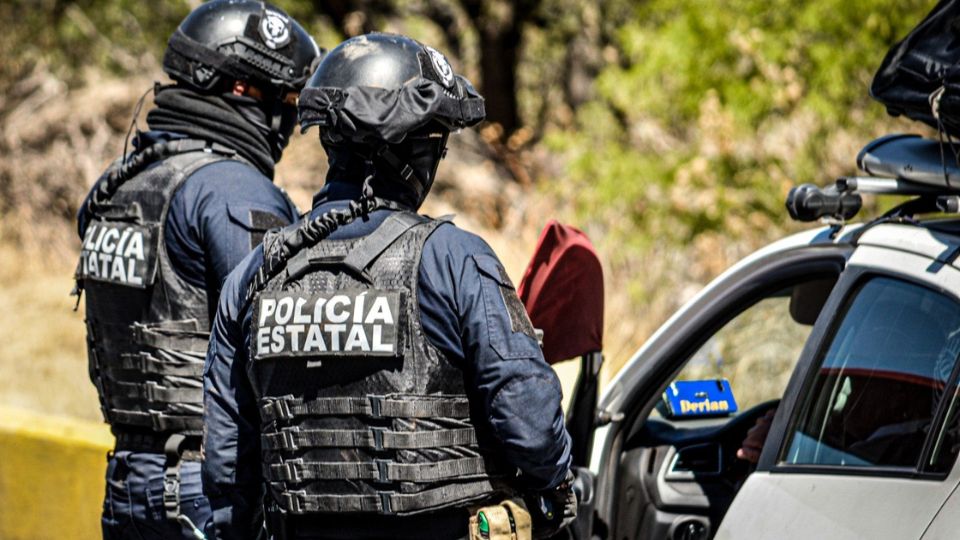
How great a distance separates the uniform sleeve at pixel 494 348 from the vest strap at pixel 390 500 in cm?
11

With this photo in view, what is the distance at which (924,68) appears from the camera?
3053 millimetres

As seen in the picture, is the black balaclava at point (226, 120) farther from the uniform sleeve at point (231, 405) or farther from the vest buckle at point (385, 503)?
the vest buckle at point (385, 503)

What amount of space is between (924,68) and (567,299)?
1027mm

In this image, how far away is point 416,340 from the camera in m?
2.69

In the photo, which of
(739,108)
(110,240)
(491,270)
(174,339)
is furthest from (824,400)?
(739,108)

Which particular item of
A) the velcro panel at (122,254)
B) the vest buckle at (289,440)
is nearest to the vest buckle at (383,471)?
the vest buckle at (289,440)

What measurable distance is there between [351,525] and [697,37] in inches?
250

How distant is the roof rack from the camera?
300 cm

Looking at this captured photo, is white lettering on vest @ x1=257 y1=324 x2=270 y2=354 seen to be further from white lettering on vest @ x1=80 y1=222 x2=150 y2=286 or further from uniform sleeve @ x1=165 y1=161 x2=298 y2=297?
white lettering on vest @ x1=80 y1=222 x2=150 y2=286

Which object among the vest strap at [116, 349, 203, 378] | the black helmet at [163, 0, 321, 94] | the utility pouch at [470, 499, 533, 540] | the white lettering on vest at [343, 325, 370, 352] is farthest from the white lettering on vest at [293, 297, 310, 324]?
the black helmet at [163, 0, 321, 94]

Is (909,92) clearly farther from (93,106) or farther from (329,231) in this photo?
(93,106)

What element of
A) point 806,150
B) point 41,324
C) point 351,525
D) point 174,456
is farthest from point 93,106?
point 351,525

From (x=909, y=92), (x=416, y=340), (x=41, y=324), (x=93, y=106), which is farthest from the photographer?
(x=93, y=106)

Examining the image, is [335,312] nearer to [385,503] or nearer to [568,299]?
[385,503]
